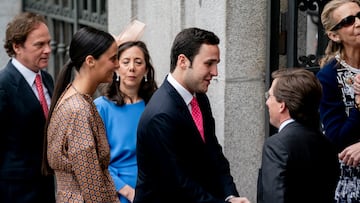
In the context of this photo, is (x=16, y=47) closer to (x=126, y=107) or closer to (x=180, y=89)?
Result: (x=126, y=107)

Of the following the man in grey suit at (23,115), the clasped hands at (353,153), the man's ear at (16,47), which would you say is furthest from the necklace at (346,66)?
the man's ear at (16,47)

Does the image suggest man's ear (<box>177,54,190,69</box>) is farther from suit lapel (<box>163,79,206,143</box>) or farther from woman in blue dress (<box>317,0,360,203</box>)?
woman in blue dress (<box>317,0,360,203</box>)

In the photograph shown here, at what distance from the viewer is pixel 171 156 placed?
5035mm

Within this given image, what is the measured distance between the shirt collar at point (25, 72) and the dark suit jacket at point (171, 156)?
119cm

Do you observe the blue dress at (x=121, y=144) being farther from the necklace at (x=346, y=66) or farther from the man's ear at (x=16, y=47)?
the necklace at (x=346, y=66)

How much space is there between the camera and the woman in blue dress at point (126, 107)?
6211 mm

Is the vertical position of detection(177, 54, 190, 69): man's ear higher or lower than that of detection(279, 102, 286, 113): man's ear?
higher

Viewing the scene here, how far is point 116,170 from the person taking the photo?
20.5ft

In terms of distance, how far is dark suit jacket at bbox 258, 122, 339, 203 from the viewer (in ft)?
15.4

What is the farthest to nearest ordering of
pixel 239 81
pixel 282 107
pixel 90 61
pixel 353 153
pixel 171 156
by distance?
1. pixel 239 81
2. pixel 353 153
3. pixel 90 61
4. pixel 171 156
5. pixel 282 107

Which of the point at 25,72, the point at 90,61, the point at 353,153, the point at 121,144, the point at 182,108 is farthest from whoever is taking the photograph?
the point at 121,144

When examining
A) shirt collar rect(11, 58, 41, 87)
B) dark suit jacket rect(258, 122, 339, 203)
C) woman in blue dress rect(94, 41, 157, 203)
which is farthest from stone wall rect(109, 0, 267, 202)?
dark suit jacket rect(258, 122, 339, 203)

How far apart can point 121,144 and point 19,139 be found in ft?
2.26

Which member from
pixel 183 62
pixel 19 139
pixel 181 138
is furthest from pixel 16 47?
pixel 181 138
